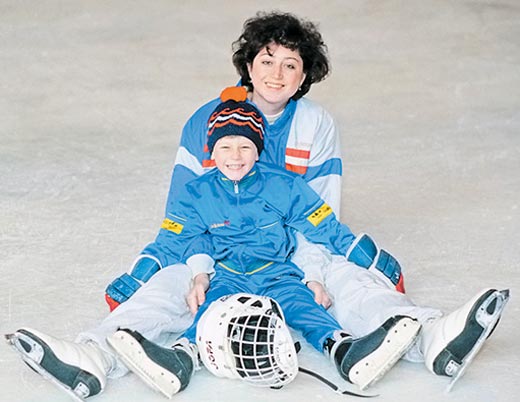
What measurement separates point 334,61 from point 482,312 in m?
2.99

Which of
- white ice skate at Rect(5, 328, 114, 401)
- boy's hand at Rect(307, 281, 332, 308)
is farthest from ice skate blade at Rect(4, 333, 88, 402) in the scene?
boy's hand at Rect(307, 281, 332, 308)

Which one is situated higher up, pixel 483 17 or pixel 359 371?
pixel 483 17

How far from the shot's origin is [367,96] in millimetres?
4637

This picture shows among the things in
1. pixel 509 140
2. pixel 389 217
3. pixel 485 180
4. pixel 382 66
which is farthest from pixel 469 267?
pixel 382 66

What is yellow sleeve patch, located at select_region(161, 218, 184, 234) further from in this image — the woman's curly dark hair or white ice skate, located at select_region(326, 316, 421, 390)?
white ice skate, located at select_region(326, 316, 421, 390)

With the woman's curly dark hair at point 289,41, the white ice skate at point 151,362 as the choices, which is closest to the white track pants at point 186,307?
the white ice skate at point 151,362

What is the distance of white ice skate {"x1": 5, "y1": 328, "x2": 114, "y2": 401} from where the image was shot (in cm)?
219

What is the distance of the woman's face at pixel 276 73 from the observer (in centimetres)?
282

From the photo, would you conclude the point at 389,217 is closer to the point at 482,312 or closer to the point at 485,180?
the point at 485,180

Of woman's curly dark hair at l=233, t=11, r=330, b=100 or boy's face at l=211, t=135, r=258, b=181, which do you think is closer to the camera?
boy's face at l=211, t=135, r=258, b=181

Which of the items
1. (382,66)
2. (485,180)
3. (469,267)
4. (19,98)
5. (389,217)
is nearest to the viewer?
(469,267)

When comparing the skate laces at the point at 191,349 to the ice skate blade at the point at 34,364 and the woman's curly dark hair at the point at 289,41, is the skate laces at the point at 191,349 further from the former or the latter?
the woman's curly dark hair at the point at 289,41

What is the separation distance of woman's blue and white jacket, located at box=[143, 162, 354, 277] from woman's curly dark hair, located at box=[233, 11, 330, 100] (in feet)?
1.12

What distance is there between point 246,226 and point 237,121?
0.83 ft
